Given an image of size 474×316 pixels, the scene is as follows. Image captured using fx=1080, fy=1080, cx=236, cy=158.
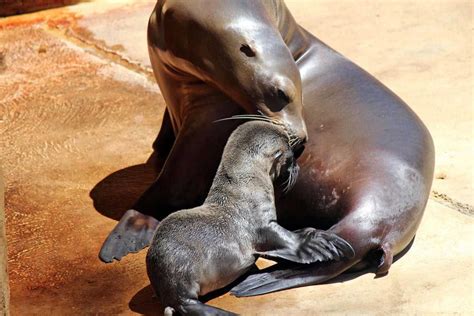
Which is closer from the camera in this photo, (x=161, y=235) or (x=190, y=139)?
(x=161, y=235)

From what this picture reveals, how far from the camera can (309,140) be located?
495 centimetres

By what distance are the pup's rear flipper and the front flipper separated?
68 centimetres

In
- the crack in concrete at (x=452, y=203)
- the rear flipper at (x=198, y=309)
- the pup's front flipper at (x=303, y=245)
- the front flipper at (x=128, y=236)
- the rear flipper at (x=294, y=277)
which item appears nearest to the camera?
the rear flipper at (x=198, y=309)

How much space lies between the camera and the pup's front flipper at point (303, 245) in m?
4.39

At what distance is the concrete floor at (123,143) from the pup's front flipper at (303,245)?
0.52 feet

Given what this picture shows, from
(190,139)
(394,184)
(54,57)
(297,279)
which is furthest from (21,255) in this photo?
(54,57)

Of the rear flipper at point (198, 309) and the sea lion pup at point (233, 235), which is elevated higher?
the sea lion pup at point (233, 235)

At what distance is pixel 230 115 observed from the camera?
500 cm

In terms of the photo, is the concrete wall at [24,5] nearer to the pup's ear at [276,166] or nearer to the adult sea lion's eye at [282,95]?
the adult sea lion's eye at [282,95]

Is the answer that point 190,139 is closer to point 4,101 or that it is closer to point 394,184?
point 394,184

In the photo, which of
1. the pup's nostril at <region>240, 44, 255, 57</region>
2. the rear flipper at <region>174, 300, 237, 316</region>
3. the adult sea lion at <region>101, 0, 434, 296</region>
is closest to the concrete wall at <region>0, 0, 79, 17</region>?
the adult sea lion at <region>101, 0, 434, 296</region>

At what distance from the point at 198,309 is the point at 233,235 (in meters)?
0.34

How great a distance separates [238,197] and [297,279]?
Answer: 448 mm

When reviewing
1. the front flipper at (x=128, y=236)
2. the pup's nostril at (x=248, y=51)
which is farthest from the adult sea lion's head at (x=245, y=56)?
the front flipper at (x=128, y=236)
